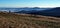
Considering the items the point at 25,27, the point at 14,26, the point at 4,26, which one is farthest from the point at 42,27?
the point at 4,26

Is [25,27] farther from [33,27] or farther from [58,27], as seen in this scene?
[58,27]

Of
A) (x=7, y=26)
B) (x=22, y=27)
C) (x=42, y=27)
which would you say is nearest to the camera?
(x=7, y=26)

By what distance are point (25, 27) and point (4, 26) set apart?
1831 mm

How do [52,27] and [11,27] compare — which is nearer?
[11,27]

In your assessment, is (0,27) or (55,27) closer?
(0,27)

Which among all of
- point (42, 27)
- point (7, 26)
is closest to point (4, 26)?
point (7, 26)

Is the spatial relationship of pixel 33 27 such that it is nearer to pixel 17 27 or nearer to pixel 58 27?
pixel 17 27

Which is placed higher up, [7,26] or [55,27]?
[7,26]

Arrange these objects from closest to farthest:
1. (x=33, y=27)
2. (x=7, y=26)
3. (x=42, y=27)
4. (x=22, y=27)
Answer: (x=7, y=26), (x=22, y=27), (x=33, y=27), (x=42, y=27)

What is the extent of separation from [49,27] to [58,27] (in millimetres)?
1064

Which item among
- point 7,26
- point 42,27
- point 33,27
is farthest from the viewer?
point 42,27

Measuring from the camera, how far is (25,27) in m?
12.2

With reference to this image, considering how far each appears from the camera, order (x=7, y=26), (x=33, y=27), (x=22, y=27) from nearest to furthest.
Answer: (x=7, y=26) < (x=22, y=27) < (x=33, y=27)

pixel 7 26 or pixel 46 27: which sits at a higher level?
pixel 7 26
